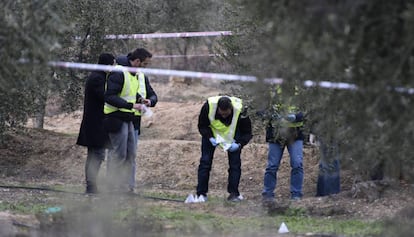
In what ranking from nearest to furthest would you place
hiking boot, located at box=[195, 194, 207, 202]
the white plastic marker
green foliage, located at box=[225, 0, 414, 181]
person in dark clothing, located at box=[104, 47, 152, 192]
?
green foliage, located at box=[225, 0, 414, 181]
the white plastic marker
person in dark clothing, located at box=[104, 47, 152, 192]
hiking boot, located at box=[195, 194, 207, 202]

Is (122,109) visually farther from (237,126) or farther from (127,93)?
(237,126)

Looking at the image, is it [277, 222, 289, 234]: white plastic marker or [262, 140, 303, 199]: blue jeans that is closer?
[277, 222, 289, 234]: white plastic marker

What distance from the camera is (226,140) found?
10938mm

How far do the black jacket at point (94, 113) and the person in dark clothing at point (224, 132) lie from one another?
1300 millimetres

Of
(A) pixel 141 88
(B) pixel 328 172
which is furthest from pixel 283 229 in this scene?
(A) pixel 141 88

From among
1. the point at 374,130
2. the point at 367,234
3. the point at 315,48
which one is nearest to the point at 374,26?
the point at 315,48

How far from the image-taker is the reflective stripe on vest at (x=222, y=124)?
1086 cm

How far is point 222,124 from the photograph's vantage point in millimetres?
10930

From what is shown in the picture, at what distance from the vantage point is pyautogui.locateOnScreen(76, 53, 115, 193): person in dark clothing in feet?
36.2

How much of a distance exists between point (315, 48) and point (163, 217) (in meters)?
4.21

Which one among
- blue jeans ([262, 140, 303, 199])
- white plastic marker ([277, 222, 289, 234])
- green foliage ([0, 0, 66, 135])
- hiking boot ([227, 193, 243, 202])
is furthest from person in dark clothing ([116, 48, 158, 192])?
green foliage ([0, 0, 66, 135])

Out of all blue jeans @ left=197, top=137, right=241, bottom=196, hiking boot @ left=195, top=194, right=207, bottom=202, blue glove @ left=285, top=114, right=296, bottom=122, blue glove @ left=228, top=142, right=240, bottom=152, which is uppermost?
blue glove @ left=285, top=114, right=296, bottom=122

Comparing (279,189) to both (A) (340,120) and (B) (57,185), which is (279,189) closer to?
(B) (57,185)

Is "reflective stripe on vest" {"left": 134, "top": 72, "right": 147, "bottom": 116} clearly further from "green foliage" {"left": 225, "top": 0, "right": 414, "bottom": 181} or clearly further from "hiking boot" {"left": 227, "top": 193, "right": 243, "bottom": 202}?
"green foliage" {"left": 225, "top": 0, "right": 414, "bottom": 181}
